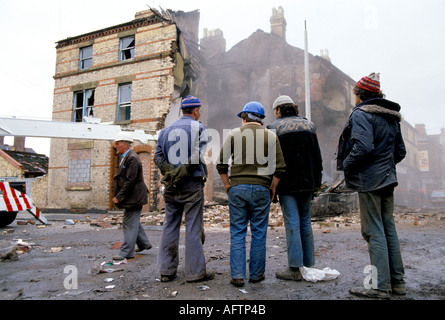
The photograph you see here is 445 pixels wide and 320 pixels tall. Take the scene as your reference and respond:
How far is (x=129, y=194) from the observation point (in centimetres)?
448

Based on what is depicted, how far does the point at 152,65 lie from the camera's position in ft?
48.9

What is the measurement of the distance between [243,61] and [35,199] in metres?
19.9

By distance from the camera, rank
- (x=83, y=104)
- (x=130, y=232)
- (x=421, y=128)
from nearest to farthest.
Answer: (x=130, y=232), (x=83, y=104), (x=421, y=128)

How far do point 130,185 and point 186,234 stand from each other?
5.18 ft

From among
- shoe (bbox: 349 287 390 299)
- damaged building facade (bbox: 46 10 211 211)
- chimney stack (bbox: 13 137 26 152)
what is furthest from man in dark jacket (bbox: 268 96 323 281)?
chimney stack (bbox: 13 137 26 152)

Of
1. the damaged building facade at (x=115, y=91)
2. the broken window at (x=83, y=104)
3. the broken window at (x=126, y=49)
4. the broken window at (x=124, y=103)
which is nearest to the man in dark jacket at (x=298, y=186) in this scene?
the damaged building facade at (x=115, y=91)

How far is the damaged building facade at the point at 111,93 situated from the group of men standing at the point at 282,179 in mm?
10999

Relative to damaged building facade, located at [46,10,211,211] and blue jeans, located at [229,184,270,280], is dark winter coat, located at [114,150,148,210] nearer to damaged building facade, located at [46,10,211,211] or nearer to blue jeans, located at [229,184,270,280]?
blue jeans, located at [229,184,270,280]

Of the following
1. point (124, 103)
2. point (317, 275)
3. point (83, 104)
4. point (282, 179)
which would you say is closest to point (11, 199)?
point (282, 179)

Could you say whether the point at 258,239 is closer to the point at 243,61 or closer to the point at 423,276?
the point at 423,276

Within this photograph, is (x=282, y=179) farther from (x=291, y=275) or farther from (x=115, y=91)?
(x=115, y=91)

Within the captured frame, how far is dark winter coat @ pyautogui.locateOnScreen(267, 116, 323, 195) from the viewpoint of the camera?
329 cm
